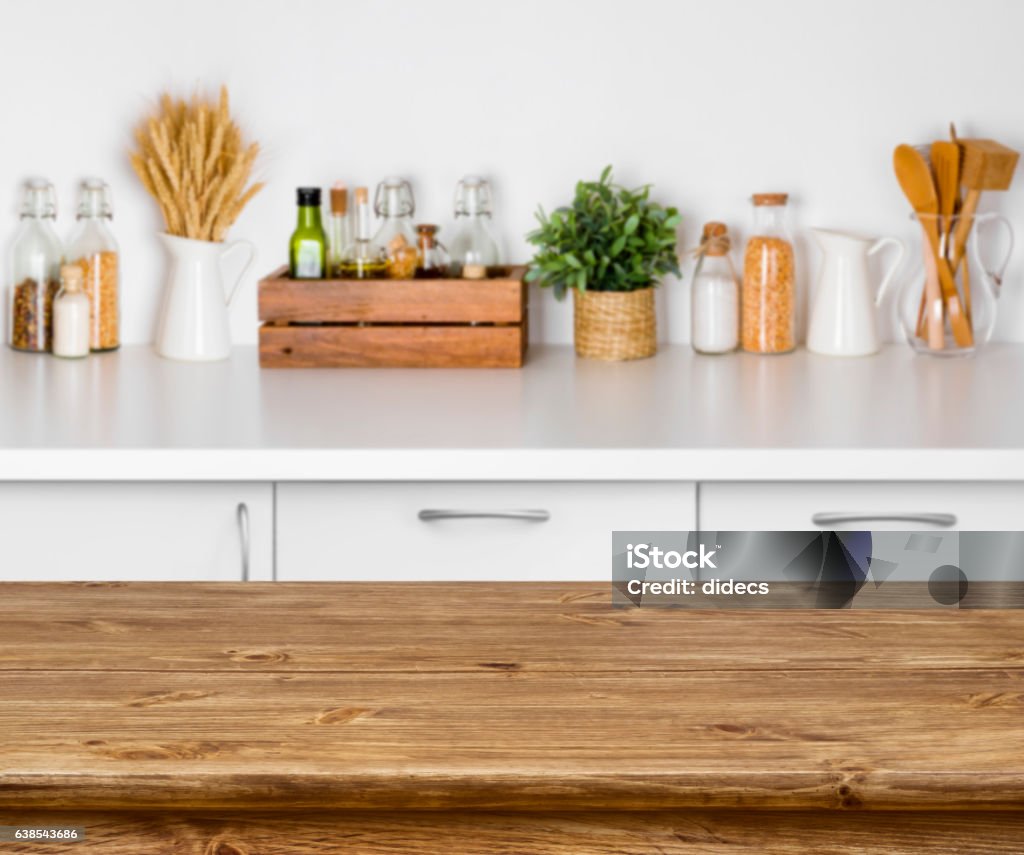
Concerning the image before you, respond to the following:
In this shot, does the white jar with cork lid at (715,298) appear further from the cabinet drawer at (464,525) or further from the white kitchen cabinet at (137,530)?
the white kitchen cabinet at (137,530)

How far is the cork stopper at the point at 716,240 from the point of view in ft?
7.50

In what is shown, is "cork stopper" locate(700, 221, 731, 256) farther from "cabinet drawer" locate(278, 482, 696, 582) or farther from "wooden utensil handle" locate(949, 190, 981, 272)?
"cabinet drawer" locate(278, 482, 696, 582)

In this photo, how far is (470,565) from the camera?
5.73 ft

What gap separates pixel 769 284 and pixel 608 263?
28 centimetres

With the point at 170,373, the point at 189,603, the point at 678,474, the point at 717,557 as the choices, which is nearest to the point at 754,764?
the point at 189,603

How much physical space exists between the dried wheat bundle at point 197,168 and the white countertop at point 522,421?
0.25 meters

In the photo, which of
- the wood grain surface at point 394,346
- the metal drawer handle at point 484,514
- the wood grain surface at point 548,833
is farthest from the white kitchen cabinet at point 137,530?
the wood grain surface at point 548,833

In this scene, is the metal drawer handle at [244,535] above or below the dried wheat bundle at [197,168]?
below

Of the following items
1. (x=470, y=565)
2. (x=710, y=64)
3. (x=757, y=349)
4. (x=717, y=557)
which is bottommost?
(x=470, y=565)

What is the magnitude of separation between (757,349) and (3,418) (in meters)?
1.19

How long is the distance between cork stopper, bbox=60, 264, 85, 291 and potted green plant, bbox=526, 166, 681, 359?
73 centimetres

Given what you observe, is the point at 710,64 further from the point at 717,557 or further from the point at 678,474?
the point at 717,557

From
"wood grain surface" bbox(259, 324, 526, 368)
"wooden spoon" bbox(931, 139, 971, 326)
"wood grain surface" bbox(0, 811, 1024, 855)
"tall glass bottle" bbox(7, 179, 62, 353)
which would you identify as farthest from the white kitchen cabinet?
"wooden spoon" bbox(931, 139, 971, 326)

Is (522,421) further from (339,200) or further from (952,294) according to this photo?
(952,294)
